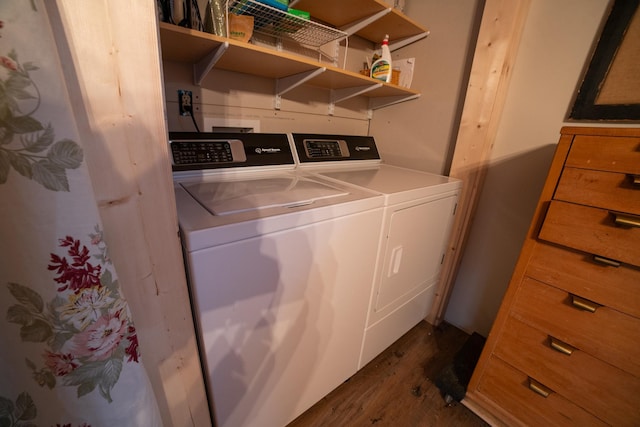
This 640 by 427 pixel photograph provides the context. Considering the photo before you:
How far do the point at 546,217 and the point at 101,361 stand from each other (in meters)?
1.41

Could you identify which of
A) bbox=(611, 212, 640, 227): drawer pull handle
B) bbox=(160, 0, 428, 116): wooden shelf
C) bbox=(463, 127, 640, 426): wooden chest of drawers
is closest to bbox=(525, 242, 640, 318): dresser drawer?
bbox=(463, 127, 640, 426): wooden chest of drawers

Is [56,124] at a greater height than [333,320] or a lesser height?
greater

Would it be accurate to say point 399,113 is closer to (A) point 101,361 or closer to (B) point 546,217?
(B) point 546,217

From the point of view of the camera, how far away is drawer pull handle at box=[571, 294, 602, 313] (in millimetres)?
891

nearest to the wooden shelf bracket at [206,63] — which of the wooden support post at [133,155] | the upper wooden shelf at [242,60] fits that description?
the upper wooden shelf at [242,60]

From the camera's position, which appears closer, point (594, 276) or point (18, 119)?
point (18, 119)

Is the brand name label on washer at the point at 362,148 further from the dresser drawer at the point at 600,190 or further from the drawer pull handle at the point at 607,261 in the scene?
the drawer pull handle at the point at 607,261

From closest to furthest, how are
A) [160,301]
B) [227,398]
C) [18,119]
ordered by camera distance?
1. [18,119]
2. [160,301]
3. [227,398]

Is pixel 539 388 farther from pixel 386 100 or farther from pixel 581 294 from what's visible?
pixel 386 100

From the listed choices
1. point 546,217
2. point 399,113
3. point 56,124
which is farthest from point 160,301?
point 399,113

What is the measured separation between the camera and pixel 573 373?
971 mm

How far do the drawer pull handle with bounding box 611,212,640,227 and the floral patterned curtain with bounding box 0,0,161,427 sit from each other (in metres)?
1.41

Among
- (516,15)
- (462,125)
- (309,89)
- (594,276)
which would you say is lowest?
(594,276)

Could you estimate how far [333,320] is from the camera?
3.41 feet
